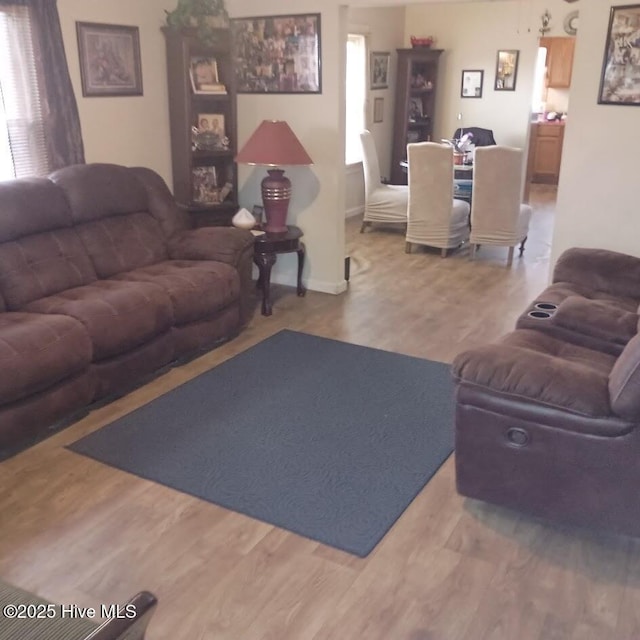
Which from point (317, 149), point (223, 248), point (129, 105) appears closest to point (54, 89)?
point (129, 105)

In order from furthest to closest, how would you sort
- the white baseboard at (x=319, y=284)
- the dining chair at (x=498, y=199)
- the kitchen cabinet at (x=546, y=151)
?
the kitchen cabinet at (x=546, y=151) → the dining chair at (x=498, y=199) → the white baseboard at (x=319, y=284)

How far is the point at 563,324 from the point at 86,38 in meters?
3.26

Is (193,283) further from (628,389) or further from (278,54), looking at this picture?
(628,389)

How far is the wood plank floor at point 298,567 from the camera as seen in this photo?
205 cm

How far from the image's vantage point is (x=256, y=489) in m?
2.71

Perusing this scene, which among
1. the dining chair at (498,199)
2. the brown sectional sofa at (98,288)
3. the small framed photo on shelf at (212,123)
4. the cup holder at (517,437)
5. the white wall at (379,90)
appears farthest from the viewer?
the white wall at (379,90)

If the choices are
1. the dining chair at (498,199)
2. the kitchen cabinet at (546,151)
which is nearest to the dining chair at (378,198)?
the dining chair at (498,199)

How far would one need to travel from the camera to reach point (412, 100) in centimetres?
857

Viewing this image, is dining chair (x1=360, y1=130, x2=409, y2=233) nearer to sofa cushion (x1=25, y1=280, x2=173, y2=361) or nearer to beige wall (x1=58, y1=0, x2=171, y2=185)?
beige wall (x1=58, y1=0, x2=171, y2=185)

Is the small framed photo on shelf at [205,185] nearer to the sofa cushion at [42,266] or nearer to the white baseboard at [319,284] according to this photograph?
the white baseboard at [319,284]

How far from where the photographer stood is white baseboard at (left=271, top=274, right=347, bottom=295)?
205 inches

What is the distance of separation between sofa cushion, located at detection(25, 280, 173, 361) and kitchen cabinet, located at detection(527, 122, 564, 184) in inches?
321

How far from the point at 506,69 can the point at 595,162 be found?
492 centimetres

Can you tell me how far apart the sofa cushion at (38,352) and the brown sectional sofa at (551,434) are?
1697 millimetres
